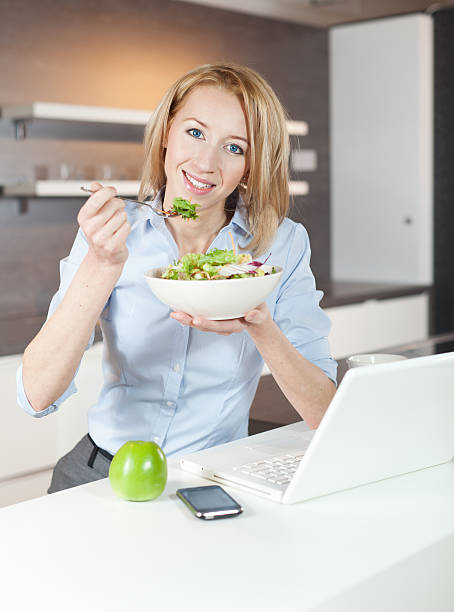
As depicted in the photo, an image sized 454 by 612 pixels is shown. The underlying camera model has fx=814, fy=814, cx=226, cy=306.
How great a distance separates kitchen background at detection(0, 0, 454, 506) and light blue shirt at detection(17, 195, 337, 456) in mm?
1144

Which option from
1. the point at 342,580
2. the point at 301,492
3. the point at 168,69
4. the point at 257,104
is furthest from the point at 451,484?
the point at 168,69

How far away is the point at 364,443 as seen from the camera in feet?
3.56

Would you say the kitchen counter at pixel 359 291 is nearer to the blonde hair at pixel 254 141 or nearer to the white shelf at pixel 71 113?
the white shelf at pixel 71 113

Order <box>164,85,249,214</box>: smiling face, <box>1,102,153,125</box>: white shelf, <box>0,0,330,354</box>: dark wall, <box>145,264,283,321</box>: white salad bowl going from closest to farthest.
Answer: <box>145,264,283,321</box>: white salad bowl < <box>164,85,249,214</box>: smiling face < <box>1,102,153,125</box>: white shelf < <box>0,0,330,354</box>: dark wall

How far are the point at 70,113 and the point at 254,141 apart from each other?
1.61 metres

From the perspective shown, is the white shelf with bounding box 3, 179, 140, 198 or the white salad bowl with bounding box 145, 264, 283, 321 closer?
the white salad bowl with bounding box 145, 264, 283, 321

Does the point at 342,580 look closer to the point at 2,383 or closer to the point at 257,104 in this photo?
the point at 257,104

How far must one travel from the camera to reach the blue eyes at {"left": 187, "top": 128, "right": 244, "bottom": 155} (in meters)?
1.50

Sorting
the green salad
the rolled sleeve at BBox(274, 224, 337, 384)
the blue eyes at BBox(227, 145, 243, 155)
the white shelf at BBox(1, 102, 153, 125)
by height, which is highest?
the white shelf at BBox(1, 102, 153, 125)

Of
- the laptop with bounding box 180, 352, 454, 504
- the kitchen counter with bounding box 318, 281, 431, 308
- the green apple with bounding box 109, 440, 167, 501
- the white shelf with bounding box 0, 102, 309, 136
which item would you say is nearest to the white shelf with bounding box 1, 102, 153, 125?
the white shelf with bounding box 0, 102, 309, 136

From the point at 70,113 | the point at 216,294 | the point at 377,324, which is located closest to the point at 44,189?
the point at 70,113

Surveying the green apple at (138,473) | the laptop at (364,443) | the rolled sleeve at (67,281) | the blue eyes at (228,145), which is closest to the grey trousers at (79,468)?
the rolled sleeve at (67,281)

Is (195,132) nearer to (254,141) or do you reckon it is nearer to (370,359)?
(254,141)

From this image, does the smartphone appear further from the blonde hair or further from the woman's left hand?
the blonde hair
